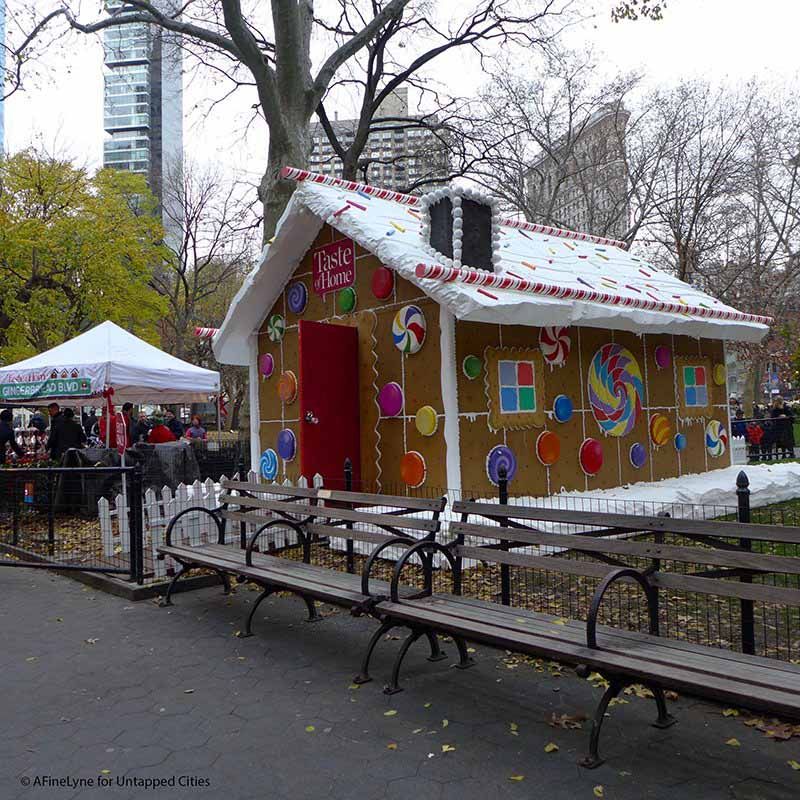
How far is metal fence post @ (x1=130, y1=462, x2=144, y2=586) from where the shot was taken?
7.18 m

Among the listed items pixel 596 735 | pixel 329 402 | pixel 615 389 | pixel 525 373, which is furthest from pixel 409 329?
pixel 596 735

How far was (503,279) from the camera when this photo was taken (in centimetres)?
854

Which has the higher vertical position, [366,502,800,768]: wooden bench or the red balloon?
the red balloon

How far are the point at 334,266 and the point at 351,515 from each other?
17.2 ft

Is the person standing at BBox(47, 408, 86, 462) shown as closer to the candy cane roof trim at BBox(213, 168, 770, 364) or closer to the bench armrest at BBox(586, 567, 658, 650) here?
the candy cane roof trim at BBox(213, 168, 770, 364)

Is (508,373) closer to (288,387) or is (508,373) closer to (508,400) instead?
(508,400)

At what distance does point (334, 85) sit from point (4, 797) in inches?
775

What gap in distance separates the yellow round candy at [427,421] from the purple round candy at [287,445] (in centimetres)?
247

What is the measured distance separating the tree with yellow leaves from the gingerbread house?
16.1 m

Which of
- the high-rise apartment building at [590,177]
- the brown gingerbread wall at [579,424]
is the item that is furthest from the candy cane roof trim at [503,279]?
the high-rise apartment building at [590,177]

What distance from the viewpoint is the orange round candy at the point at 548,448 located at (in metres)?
9.29

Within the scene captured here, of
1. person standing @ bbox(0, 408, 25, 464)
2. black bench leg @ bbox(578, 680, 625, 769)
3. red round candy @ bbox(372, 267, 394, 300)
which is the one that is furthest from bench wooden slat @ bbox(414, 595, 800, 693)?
person standing @ bbox(0, 408, 25, 464)

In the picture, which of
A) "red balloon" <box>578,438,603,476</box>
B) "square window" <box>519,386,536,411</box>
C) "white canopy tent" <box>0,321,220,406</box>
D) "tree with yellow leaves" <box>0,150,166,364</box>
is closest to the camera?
"square window" <box>519,386,536,411</box>

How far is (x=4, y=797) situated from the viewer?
3.42 m
